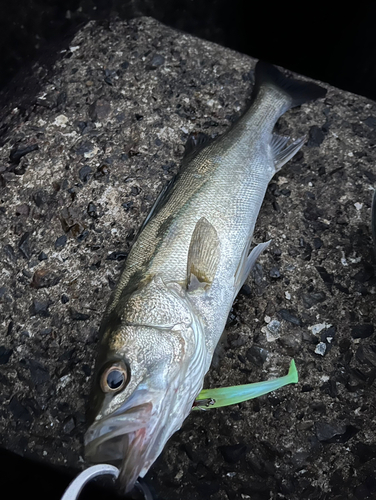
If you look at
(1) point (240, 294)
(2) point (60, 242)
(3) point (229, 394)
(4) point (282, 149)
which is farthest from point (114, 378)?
(4) point (282, 149)

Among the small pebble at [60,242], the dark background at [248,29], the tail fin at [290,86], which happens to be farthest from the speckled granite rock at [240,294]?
the dark background at [248,29]

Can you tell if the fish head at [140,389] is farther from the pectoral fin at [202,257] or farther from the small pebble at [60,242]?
the small pebble at [60,242]

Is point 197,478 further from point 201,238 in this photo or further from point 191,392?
point 201,238

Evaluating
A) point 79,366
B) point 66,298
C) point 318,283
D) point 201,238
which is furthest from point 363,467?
point 66,298

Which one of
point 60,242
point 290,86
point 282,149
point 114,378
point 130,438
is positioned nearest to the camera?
point 130,438

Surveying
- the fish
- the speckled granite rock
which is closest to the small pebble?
the speckled granite rock

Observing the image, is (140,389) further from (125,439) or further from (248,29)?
(248,29)

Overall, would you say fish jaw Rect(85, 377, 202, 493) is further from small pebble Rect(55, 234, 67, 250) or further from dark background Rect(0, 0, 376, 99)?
dark background Rect(0, 0, 376, 99)
